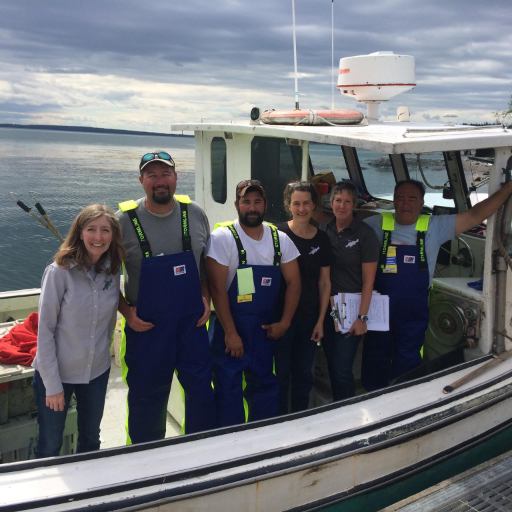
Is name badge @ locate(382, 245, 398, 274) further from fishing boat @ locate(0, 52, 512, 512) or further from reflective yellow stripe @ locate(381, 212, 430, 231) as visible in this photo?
fishing boat @ locate(0, 52, 512, 512)

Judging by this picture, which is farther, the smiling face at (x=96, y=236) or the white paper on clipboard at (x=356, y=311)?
the white paper on clipboard at (x=356, y=311)

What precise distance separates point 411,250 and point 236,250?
1154 mm

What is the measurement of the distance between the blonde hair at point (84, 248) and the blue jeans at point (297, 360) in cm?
121

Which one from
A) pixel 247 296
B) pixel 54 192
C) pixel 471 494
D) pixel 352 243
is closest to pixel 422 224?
pixel 352 243

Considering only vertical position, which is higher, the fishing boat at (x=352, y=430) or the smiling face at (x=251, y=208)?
the smiling face at (x=251, y=208)

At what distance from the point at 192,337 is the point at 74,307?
71cm

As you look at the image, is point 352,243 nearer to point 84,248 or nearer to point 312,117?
point 312,117

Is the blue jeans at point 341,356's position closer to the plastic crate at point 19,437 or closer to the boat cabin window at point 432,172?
the plastic crate at point 19,437

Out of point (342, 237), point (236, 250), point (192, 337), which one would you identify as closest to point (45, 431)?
point (192, 337)

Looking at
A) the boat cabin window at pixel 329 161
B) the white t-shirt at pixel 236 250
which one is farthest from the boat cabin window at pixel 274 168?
the white t-shirt at pixel 236 250

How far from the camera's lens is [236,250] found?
298 centimetres

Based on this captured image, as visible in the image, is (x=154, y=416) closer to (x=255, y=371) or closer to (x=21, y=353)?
(x=255, y=371)

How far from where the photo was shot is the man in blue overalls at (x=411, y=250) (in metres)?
3.30

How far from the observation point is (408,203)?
3.32m
